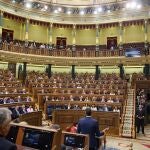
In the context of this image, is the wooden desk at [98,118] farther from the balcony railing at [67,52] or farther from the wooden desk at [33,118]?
the balcony railing at [67,52]

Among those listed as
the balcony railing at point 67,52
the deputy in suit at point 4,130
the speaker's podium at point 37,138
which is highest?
the balcony railing at point 67,52

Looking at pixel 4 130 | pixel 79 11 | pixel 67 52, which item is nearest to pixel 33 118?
pixel 4 130

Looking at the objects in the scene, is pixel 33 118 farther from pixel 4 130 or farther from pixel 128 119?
pixel 4 130

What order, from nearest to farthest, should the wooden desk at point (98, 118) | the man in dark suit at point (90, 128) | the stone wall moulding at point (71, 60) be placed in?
the man in dark suit at point (90, 128), the wooden desk at point (98, 118), the stone wall moulding at point (71, 60)

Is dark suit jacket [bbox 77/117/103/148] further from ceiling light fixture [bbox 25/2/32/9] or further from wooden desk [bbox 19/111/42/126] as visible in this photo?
ceiling light fixture [bbox 25/2/32/9]

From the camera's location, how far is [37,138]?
9.36 feet

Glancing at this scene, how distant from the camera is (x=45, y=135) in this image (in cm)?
285

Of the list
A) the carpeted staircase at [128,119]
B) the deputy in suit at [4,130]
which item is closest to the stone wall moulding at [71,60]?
the carpeted staircase at [128,119]

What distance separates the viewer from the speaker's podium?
2.80 metres

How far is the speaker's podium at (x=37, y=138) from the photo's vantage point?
9.19 ft

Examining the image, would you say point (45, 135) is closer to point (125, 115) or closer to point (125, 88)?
point (125, 115)

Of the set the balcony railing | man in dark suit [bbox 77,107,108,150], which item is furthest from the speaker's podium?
the balcony railing

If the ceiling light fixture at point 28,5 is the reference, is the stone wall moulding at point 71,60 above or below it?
below

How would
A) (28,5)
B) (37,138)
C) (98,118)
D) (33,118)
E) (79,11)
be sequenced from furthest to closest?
(79,11) < (28,5) < (98,118) < (33,118) < (37,138)
